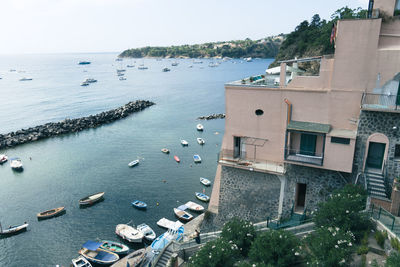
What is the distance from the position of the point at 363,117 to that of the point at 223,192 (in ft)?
33.9

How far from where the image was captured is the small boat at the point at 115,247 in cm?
2728

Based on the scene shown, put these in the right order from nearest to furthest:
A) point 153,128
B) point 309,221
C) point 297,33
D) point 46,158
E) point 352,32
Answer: point 352,32 < point 309,221 < point 46,158 < point 153,128 < point 297,33

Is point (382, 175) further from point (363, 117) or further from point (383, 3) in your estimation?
point (383, 3)

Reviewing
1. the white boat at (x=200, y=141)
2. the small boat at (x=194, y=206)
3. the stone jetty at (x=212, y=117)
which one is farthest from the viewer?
the stone jetty at (x=212, y=117)

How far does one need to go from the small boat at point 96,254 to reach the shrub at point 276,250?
17.5 meters

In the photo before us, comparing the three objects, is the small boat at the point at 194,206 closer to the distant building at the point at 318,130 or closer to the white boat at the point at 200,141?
the distant building at the point at 318,130

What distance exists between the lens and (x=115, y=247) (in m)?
27.6

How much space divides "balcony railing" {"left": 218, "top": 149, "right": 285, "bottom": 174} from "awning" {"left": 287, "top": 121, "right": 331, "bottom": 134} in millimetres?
2908

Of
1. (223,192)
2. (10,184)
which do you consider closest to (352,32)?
(223,192)

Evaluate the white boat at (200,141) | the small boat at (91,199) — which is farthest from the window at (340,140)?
the white boat at (200,141)

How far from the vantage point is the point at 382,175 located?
16.3 m

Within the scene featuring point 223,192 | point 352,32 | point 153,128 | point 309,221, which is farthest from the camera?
point 153,128

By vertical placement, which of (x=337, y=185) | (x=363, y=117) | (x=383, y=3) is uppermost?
(x=383, y=3)

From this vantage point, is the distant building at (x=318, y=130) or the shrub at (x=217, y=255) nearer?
the shrub at (x=217, y=255)
